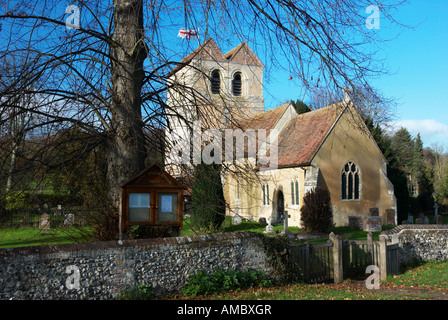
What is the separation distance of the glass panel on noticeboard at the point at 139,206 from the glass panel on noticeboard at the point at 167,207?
246mm

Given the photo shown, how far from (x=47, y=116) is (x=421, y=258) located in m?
13.9

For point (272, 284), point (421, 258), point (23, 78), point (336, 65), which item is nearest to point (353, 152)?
point (421, 258)

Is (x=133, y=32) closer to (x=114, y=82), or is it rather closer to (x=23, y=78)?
(x=114, y=82)

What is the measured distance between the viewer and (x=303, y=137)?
27.4m

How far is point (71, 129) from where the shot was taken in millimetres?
7695

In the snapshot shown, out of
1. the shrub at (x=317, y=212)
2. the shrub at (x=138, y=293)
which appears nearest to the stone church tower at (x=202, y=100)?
the shrub at (x=138, y=293)

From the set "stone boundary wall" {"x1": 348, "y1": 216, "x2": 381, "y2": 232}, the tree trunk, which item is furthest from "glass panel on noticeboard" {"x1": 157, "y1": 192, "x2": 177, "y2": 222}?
"stone boundary wall" {"x1": 348, "y1": 216, "x2": 381, "y2": 232}

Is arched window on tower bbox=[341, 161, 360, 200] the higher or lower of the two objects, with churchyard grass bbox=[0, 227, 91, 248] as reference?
higher

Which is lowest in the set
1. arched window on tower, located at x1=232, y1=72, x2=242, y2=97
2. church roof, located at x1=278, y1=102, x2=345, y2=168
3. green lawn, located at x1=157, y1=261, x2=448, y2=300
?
green lawn, located at x1=157, y1=261, x2=448, y2=300

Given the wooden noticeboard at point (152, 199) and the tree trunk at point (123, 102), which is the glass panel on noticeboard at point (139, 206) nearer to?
the wooden noticeboard at point (152, 199)

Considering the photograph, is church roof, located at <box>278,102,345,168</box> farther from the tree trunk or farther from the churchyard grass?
the tree trunk

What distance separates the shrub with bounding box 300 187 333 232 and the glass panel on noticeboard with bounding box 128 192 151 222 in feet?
49.3

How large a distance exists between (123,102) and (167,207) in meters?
2.12

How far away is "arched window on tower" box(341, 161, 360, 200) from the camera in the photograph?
25.7 meters
